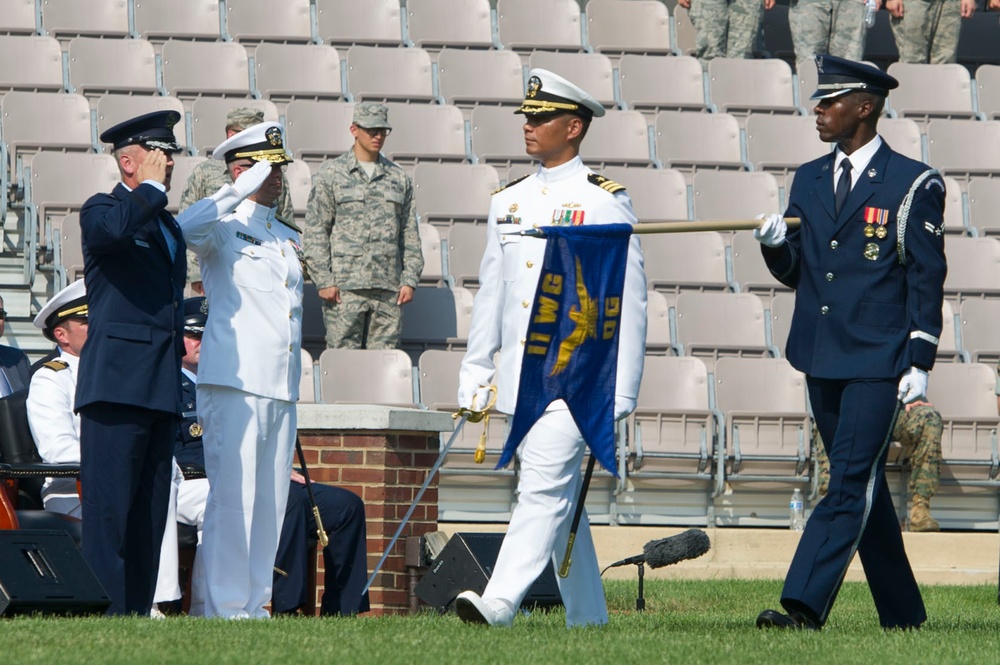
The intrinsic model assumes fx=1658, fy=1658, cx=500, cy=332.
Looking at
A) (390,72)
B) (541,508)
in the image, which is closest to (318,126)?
(390,72)

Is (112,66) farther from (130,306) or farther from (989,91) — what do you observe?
(989,91)

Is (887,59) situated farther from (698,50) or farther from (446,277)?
(446,277)

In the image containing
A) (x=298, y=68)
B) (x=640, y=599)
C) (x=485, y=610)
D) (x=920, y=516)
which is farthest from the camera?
(x=298, y=68)

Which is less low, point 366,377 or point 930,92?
point 930,92

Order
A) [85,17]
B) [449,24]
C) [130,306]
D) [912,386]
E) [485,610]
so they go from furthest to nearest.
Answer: [449,24] < [85,17] < [130,306] < [912,386] < [485,610]

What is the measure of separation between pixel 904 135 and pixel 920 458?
3.69 m

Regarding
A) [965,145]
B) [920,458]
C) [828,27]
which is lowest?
[920,458]

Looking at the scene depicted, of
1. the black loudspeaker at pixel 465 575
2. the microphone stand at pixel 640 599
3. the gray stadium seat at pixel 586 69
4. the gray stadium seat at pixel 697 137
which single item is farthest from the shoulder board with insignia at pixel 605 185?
the gray stadium seat at pixel 586 69

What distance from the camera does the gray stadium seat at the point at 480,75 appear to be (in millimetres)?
12562

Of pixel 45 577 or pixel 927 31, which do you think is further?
pixel 927 31

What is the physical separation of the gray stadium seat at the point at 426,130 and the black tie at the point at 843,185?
20.6ft

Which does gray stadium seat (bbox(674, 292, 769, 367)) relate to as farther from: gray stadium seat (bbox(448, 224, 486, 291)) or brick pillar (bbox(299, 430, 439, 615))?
brick pillar (bbox(299, 430, 439, 615))

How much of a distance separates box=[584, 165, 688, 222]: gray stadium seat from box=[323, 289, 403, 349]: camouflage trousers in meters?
2.34

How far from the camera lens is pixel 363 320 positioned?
32.4 ft
